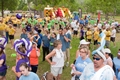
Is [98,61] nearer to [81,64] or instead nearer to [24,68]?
[81,64]

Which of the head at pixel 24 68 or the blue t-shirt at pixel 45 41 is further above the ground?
the blue t-shirt at pixel 45 41

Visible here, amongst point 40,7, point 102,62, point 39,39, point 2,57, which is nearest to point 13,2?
point 40,7

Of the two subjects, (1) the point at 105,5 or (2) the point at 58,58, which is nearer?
(2) the point at 58,58

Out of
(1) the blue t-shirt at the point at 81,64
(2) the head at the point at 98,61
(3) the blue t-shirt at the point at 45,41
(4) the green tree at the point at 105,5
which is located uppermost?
(4) the green tree at the point at 105,5

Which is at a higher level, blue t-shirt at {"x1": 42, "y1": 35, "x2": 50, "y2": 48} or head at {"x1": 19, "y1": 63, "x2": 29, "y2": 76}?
blue t-shirt at {"x1": 42, "y1": 35, "x2": 50, "y2": 48}

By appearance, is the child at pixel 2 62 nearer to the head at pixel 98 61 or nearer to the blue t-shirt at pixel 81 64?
the blue t-shirt at pixel 81 64

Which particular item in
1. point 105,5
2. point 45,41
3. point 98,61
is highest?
point 105,5

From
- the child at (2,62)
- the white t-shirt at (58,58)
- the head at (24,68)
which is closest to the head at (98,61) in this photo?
the head at (24,68)

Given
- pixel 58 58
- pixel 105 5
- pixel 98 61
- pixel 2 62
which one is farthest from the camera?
pixel 105 5

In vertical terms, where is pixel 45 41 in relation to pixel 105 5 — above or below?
below

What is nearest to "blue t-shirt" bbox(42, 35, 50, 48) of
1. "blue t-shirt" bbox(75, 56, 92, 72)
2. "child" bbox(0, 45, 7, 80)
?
"child" bbox(0, 45, 7, 80)

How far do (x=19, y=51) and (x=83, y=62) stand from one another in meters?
1.48

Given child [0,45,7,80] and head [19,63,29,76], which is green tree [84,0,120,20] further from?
head [19,63,29,76]

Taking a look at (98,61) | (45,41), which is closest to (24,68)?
(98,61)
